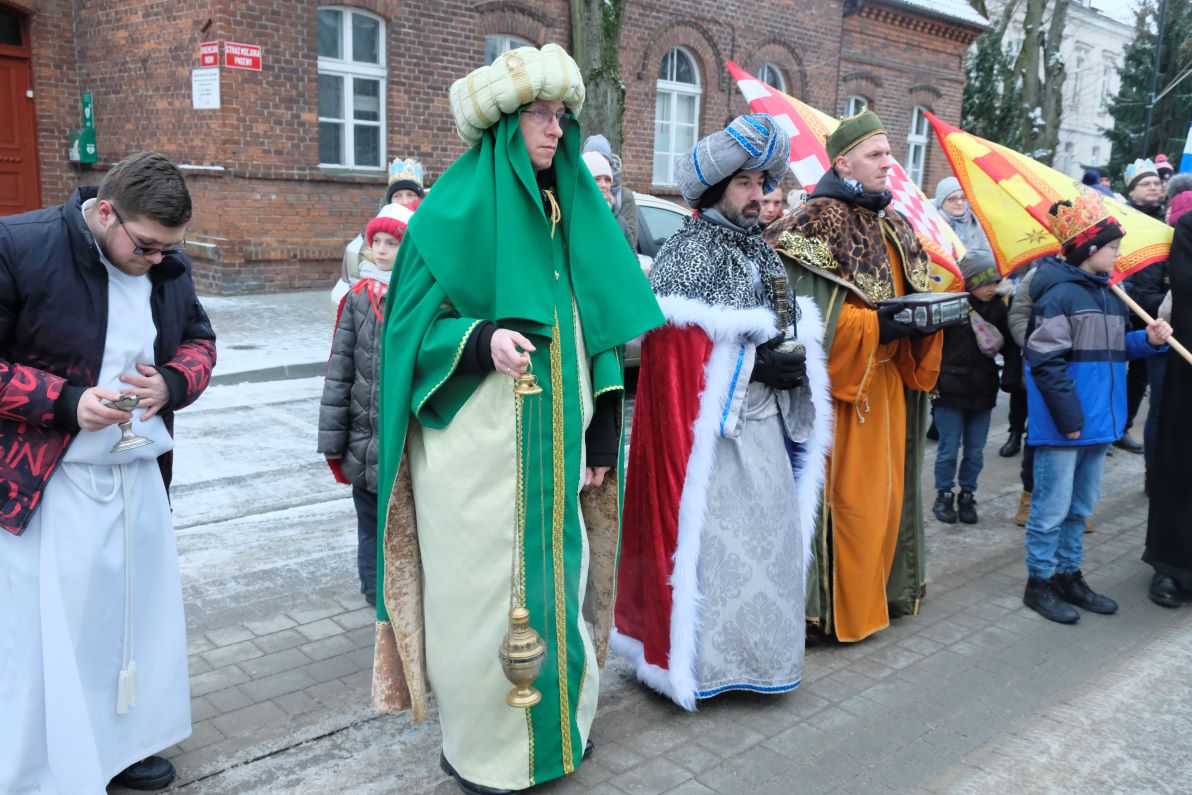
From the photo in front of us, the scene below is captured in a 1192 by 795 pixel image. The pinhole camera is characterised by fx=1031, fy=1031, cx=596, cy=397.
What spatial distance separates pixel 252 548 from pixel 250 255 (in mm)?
7882

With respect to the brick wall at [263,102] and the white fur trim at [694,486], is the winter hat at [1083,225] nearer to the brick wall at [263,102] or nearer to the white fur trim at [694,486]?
the white fur trim at [694,486]

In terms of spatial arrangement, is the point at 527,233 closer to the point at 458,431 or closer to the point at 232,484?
the point at 458,431

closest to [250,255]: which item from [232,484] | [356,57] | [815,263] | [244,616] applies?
[356,57]

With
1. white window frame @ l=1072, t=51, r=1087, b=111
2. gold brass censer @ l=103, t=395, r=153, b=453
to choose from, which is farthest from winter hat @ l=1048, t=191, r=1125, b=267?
white window frame @ l=1072, t=51, r=1087, b=111

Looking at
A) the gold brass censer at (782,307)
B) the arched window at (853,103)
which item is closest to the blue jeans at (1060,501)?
the gold brass censer at (782,307)

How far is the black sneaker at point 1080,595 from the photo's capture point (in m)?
4.71

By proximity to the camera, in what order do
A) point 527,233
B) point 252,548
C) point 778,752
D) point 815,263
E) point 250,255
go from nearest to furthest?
1. point 527,233
2. point 778,752
3. point 815,263
4. point 252,548
5. point 250,255

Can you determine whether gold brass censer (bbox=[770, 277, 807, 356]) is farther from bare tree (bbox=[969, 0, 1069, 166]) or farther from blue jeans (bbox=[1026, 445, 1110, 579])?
bare tree (bbox=[969, 0, 1069, 166])

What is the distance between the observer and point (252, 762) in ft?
→ 10.7

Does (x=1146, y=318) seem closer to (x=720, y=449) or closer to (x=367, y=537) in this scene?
(x=720, y=449)

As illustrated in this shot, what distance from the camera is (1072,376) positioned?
4.50 m

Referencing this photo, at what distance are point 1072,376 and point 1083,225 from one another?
0.65 m

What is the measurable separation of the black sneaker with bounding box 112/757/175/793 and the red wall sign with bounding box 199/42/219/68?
10145 millimetres

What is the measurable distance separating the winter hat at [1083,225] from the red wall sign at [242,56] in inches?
385
